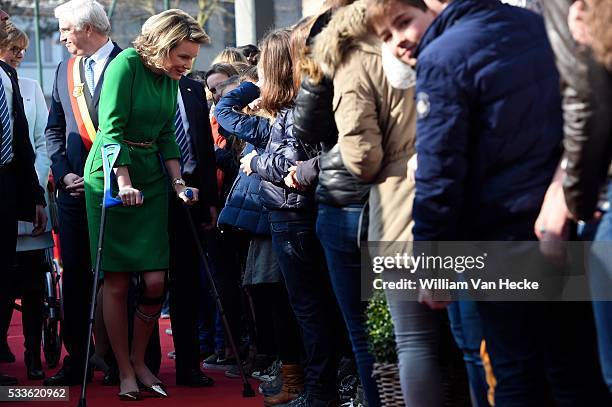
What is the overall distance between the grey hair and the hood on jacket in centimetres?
254

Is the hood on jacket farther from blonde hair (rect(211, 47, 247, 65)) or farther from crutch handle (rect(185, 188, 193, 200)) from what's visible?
blonde hair (rect(211, 47, 247, 65))

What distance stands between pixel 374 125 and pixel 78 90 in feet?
9.48

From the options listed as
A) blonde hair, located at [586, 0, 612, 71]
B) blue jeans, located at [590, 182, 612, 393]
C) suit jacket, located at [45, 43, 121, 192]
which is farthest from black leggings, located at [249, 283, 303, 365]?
blonde hair, located at [586, 0, 612, 71]

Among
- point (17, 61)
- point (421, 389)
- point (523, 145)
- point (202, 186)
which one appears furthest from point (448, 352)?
point (17, 61)

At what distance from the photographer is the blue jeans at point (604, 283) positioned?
3.05 m

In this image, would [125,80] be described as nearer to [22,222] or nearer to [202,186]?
[202,186]

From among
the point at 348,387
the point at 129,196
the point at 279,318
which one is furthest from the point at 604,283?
the point at 129,196

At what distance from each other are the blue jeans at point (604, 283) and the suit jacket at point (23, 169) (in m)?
4.65

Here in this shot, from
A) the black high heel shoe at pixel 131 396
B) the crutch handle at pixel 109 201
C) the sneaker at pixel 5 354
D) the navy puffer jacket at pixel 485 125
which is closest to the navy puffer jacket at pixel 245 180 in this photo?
the crutch handle at pixel 109 201

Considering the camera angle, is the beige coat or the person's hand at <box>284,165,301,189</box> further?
the person's hand at <box>284,165,301,189</box>

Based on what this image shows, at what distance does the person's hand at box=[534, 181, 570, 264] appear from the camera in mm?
3383

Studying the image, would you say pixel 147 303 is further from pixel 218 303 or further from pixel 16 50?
pixel 16 50

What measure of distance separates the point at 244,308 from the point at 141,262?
1.77m

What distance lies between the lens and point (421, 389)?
428 centimetres
